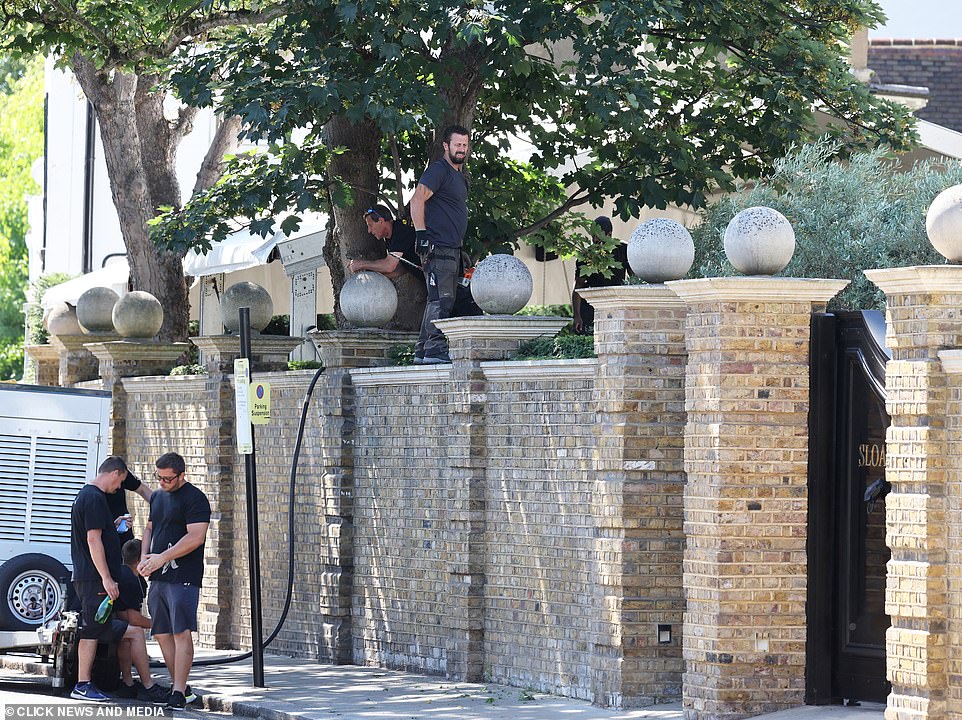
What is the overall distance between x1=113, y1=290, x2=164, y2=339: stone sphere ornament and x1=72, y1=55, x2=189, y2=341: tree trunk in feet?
7.13

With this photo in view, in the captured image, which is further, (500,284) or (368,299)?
(368,299)

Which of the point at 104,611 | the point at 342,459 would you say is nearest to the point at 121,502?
the point at 104,611

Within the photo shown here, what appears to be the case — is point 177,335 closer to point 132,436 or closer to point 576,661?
point 132,436

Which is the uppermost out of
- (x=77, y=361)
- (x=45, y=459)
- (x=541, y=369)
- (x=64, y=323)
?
(x=64, y=323)

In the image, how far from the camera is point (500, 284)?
41.4 feet

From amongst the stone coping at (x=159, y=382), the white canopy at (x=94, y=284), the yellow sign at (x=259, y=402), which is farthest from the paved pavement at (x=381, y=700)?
the white canopy at (x=94, y=284)

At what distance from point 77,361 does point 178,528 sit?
8857mm

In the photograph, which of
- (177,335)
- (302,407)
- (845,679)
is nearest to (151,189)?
(177,335)

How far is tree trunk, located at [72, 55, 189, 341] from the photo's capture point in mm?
20734

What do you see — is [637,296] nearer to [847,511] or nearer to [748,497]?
[748,497]

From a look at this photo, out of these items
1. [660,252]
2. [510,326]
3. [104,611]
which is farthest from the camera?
[510,326]

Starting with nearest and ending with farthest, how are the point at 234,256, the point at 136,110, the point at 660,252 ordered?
the point at 660,252
the point at 136,110
the point at 234,256

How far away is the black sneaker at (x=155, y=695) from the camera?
1261 centimetres

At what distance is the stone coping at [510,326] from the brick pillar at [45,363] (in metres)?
11.1
